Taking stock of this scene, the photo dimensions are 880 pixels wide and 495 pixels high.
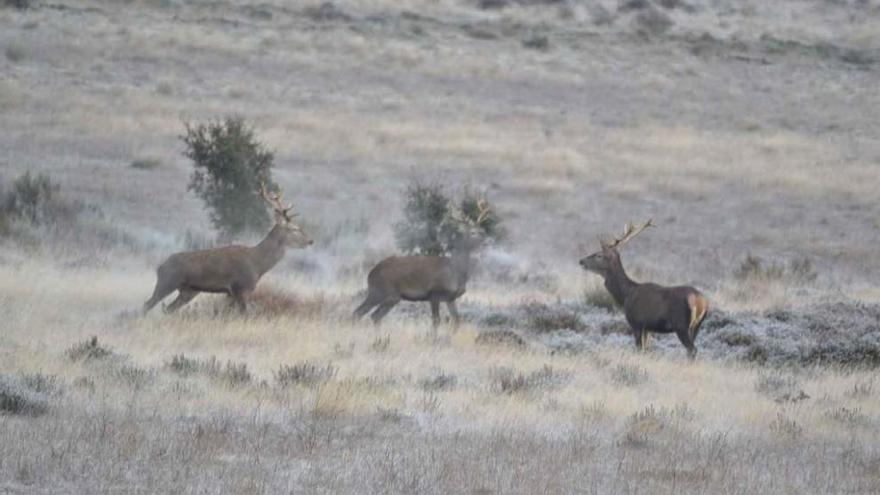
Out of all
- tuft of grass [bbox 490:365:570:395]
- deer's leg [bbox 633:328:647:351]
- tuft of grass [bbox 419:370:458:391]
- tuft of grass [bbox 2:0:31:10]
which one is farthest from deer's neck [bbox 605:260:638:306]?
tuft of grass [bbox 2:0:31:10]

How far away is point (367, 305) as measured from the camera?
54.2ft

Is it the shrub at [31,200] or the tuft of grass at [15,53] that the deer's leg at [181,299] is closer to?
the shrub at [31,200]

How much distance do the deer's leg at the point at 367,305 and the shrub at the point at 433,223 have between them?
5.23 m

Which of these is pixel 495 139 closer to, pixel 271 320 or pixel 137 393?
pixel 271 320

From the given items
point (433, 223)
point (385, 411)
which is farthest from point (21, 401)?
point (433, 223)

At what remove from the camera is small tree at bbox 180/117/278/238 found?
2434 centimetres

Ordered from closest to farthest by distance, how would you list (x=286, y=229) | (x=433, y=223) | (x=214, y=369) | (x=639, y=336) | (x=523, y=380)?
(x=214, y=369) → (x=523, y=380) → (x=639, y=336) → (x=286, y=229) → (x=433, y=223)

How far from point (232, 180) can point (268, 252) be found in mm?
7888

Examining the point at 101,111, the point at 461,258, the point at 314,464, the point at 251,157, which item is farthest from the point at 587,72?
the point at 314,464

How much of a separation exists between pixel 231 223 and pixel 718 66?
95.1 ft

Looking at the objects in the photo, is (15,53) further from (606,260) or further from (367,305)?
(606,260)

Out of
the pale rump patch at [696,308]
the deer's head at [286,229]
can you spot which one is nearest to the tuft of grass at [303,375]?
the pale rump patch at [696,308]

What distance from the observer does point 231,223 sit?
24234 mm

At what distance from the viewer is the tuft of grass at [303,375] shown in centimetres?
1179
